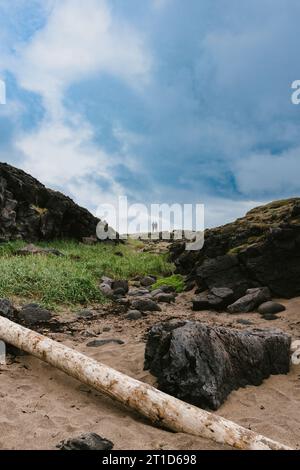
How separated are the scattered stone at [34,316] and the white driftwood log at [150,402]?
2.32 meters

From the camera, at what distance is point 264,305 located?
9.41 meters

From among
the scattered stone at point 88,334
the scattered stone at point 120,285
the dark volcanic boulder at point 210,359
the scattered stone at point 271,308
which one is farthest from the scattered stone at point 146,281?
the dark volcanic boulder at point 210,359

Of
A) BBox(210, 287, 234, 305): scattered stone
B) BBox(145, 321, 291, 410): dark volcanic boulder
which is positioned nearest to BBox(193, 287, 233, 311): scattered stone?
BBox(210, 287, 234, 305): scattered stone

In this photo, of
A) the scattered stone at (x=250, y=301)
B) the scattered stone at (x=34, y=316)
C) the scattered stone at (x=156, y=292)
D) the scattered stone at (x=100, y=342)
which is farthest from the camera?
the scattered stone at (x=156, y=292)

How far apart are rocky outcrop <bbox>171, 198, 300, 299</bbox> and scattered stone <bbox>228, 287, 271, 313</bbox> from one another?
502 millimetres

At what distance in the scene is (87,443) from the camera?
336 cm

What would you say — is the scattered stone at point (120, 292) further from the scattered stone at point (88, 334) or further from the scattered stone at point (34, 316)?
Result: the scattered stone at point (88, 334)

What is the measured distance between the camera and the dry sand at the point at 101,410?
142 inches

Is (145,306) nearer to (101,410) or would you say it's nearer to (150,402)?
(101,410)

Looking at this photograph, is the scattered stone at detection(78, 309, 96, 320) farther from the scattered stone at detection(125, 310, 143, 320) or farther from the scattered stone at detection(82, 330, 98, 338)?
the scattered stone at detection(82, 330, 98, 338)

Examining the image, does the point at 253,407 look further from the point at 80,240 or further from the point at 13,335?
the point at 80,240

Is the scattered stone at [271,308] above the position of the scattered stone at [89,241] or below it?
below

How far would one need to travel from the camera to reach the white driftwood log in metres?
3.54
